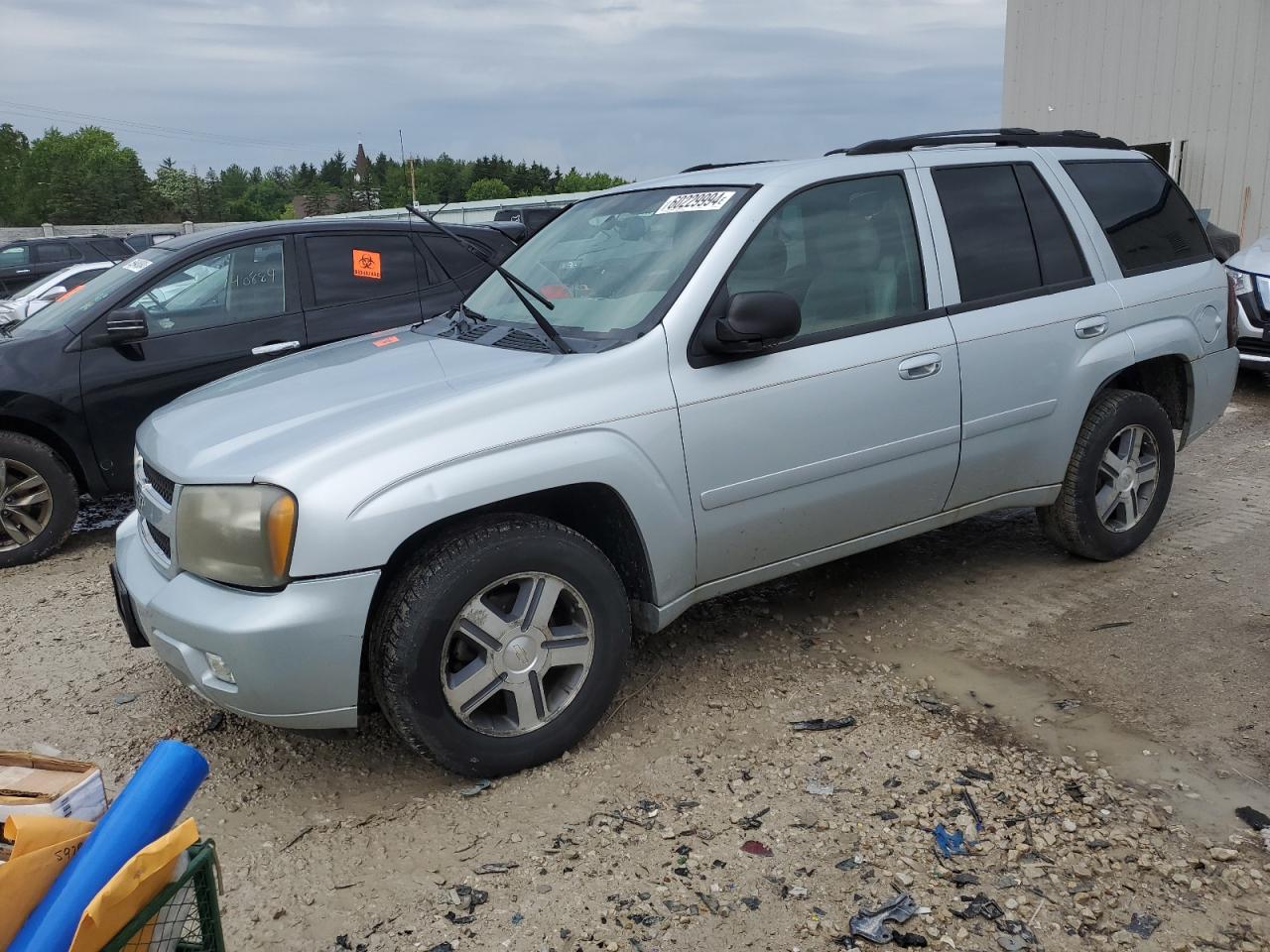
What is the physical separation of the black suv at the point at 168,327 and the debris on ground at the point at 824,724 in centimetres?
295

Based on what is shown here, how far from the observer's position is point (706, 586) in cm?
375

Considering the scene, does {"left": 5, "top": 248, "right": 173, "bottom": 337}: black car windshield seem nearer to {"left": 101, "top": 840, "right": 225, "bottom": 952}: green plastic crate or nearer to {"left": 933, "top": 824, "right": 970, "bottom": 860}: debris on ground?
{"left": 101, "top": 840, "right": 225, "bottom": 952}: green plastic crate


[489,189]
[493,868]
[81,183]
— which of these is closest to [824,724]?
[493,868]

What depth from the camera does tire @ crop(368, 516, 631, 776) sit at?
310 centimetres

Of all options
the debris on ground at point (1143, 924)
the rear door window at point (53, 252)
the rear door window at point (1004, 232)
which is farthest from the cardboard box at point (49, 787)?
the rear door window at point (53, 252)

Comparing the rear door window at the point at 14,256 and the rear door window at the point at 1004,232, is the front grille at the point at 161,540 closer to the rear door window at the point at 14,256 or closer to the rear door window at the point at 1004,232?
the rear door window at the point at 1004,232

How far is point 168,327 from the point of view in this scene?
6082mm

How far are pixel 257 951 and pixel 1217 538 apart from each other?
4759 millimetres

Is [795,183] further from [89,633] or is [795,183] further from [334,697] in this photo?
[89,633]

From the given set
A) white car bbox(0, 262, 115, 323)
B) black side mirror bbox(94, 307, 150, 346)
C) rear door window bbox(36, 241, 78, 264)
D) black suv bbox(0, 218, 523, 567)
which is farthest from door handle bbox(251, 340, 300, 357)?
rear door window bbox(36, 241, 78, 264)

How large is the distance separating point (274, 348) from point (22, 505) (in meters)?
1.54

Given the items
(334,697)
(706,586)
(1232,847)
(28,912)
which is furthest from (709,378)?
(28,912)

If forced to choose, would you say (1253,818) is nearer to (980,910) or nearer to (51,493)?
(980,910)

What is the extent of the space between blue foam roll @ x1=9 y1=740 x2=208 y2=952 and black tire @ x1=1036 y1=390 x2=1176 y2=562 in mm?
3865
